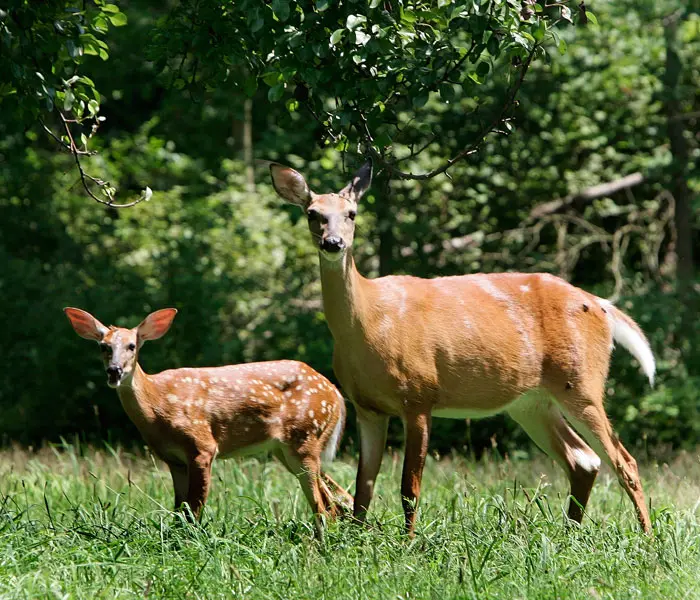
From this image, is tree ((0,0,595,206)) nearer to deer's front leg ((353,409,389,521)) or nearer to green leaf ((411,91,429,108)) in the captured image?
green leaf ((411,91,429,108))

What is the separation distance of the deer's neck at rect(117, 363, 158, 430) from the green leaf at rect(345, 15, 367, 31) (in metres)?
2.29

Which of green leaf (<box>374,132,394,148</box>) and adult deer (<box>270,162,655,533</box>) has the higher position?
green leaf (<box>374,132,394,148</box>)

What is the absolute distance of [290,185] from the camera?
5.74 metres

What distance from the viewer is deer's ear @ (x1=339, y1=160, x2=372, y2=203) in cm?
571

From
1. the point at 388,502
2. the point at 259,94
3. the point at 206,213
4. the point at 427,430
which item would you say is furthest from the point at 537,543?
the point at 259,94

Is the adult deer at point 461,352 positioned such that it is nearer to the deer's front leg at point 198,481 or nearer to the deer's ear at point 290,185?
the deer's ear at point 290,185

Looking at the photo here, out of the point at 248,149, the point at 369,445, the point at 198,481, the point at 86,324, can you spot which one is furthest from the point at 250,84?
the point at 248,149

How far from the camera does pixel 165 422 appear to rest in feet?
19.9

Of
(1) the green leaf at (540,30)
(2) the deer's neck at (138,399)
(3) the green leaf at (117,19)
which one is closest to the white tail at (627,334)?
(1) the green leaf at (540,30)

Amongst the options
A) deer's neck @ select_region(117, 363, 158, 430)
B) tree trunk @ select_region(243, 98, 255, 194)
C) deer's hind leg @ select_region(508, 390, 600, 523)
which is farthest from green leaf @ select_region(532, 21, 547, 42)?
tree trunk @ select_region(243, 98, 255, 194)

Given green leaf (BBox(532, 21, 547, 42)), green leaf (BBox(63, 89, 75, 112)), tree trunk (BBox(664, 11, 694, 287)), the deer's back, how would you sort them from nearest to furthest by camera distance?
green leaf (BBox(532, 21, 547, 42))
green leaf (BBox(63, 89, 75, 112))
the deer's back
tree trunk (BBox(664, 11, 694, 287))

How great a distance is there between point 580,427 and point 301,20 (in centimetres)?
259

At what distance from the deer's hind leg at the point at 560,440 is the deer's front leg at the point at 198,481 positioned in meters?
1.66

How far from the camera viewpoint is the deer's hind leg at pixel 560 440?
636 cm
